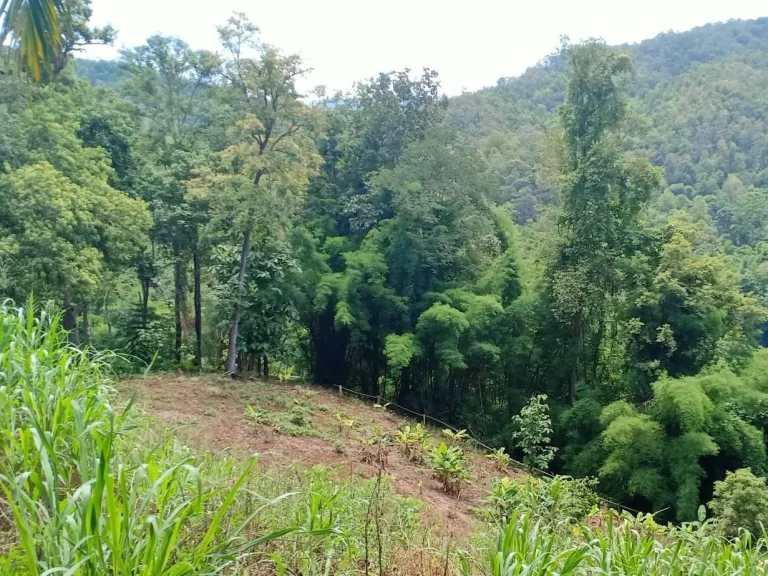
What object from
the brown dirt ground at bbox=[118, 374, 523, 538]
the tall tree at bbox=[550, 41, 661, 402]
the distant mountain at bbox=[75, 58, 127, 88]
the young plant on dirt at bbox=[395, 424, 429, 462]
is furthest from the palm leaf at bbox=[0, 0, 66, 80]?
the distant mountain at bbox=[75, 58, 127, 88]

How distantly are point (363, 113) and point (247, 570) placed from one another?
12637mm

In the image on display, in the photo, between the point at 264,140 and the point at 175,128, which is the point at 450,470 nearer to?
the point at 264,140

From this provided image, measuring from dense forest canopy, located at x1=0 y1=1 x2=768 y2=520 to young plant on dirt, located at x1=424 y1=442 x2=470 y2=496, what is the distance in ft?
9.07

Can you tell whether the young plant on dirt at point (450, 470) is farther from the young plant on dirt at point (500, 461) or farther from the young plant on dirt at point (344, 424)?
the young plant on dirt at point (344, 424)

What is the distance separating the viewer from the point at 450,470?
6.54m

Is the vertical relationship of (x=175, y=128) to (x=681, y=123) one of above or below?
below

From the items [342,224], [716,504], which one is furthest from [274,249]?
[716,504]

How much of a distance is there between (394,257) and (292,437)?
5441 millimetres

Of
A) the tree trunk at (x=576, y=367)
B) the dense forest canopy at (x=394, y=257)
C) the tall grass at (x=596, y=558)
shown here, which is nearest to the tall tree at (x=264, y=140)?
the dense forest canopy at (x=394, y=257)

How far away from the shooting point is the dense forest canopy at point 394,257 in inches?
331

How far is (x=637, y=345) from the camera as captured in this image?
9844 millimetres

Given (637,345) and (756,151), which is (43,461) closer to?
(637,345)

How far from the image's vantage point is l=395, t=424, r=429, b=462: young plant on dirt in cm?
732

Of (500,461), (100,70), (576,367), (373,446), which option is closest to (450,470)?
(373,446)
